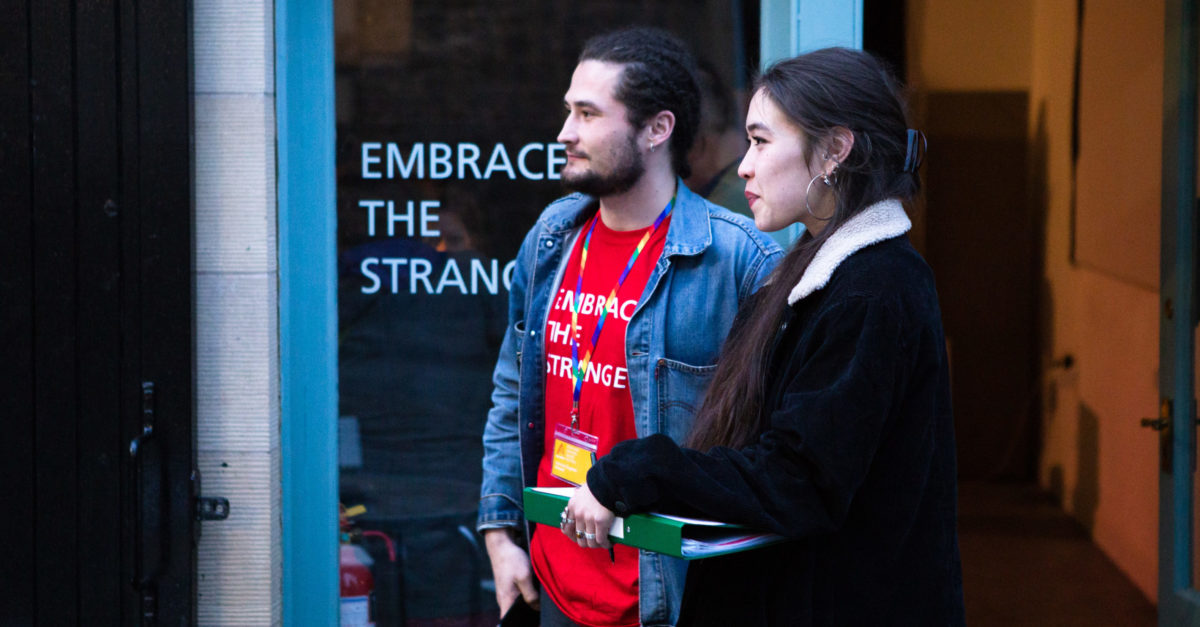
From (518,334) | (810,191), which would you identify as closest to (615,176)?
(518,334)

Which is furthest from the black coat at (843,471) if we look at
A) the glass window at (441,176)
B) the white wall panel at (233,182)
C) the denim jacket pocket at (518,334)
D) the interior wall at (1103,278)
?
the interior wall at (1103,278)

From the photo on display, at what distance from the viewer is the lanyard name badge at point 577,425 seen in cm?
228

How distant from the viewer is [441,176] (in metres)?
3.04

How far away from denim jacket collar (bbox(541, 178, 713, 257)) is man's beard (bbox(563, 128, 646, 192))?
0.36 ft

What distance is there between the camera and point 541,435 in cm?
245

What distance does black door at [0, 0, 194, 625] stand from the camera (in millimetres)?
2727

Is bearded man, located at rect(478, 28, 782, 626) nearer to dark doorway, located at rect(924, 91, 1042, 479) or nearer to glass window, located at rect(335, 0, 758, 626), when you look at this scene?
glass window, located at rect(335, 0, 758, 626)

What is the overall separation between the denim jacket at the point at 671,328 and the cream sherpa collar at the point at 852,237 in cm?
48

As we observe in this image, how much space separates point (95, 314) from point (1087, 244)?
588 cm

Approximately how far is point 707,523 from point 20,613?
197 centimetres

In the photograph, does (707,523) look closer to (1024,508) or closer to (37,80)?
(37,80)

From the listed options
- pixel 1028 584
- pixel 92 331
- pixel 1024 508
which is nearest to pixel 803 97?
pixel 92 331

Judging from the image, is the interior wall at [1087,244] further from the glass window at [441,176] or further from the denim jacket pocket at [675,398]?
the denim jacket pocket at [675,398]

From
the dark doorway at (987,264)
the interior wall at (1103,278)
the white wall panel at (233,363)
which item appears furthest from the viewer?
the dark doorway at (987,264)
